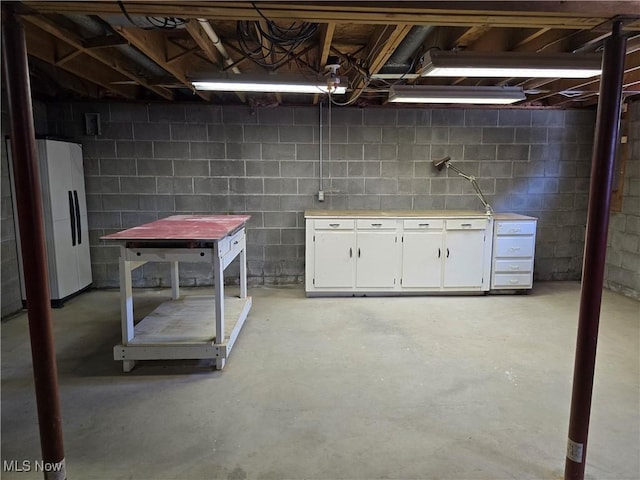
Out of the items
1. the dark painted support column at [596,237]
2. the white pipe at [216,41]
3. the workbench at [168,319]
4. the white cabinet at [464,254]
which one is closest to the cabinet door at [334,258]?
the white cabinet at [464,254]

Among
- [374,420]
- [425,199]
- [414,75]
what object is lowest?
[374,420]

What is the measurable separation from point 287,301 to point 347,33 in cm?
271

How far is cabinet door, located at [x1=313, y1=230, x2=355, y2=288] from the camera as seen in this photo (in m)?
4.56

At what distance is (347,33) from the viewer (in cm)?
311

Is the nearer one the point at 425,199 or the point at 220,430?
the point at 220,430

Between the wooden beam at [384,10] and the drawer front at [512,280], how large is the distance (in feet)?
11.0

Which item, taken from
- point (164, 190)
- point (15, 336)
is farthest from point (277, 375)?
point (164, 190)

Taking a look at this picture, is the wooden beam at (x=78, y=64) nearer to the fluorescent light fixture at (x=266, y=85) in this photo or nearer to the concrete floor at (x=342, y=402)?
the fluorescent light fixture at (x=266, y=85)

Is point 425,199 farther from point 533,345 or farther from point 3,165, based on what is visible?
point 3,165

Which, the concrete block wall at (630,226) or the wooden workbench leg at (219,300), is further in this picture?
the concrete block wall at (630,226)

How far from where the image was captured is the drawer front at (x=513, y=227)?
4645mm

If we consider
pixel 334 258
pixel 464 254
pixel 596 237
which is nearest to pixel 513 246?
pixel 464 254

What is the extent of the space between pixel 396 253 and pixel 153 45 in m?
3.08

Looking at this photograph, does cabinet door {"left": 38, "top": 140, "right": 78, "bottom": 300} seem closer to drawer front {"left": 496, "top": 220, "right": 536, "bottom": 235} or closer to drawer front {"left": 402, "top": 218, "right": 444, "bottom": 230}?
drawer front {"left": 402, "top": 218, "right": 444, "bottom": 230}
